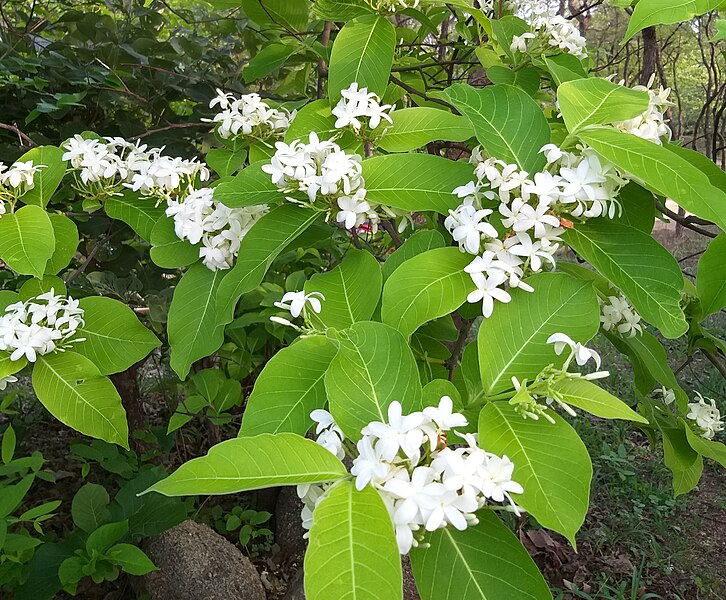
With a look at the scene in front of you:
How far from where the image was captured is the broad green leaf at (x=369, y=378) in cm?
72

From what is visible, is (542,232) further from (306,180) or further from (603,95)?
(306,180)

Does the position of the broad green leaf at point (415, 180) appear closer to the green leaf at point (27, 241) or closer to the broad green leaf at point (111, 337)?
the broad green leaf at point (111, 337)

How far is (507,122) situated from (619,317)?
62 cm

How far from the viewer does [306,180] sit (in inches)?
38.2

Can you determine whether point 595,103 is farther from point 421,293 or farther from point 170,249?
point 170,249

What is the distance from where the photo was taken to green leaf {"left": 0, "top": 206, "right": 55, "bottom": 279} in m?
1.11

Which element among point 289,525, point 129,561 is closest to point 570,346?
point 129,561

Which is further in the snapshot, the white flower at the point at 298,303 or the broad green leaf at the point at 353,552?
the white flower at the point at 298,303

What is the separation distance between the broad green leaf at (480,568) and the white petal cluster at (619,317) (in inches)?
30.3

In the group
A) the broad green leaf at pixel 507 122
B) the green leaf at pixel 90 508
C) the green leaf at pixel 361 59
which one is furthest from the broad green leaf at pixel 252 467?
the green leaf at pixel 90 508

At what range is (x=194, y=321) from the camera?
1145 mm

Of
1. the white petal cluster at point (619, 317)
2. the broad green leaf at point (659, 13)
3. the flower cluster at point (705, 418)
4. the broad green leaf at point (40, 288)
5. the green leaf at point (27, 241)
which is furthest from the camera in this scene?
the flower cluster at point (705, 418)

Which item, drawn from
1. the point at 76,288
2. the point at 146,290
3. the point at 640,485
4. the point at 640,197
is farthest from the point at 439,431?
the point at 640,485

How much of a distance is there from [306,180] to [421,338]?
0.40m
